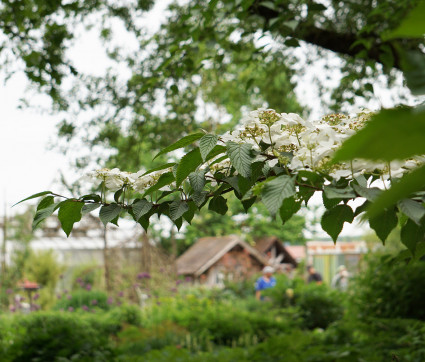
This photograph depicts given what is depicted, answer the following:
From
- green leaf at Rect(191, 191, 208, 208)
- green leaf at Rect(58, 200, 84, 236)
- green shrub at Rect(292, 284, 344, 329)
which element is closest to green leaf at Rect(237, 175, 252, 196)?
green leaf at Rect(191, 191, 208, 208)

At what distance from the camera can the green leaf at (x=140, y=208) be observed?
132 centimetres

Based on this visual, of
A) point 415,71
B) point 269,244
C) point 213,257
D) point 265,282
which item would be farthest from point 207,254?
point 415,71

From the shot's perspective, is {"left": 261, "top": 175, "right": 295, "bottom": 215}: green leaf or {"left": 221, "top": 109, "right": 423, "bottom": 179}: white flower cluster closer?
{"left": 261, "top": 175, "right": 295, "bottom": 215}: green leaf

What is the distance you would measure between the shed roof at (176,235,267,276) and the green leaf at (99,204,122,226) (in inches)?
800

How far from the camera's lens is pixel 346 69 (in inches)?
208

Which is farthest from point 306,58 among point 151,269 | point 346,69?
point 151,269

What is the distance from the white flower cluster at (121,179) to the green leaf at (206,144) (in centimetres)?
21

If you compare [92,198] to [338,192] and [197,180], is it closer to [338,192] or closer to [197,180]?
[197,180]

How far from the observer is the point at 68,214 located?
134cm

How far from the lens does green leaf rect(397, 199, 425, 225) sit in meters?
0.95

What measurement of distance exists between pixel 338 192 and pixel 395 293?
4.41 m

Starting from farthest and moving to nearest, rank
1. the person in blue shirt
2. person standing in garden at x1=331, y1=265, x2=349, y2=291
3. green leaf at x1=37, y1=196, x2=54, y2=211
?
the person in blue shirt < person standing in garden at x1=331, y1=265, x2=349, y2=291 < green leaf at x1=37, y1=196, x2=54, y2=211

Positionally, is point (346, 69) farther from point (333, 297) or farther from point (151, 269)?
point (151, 269)

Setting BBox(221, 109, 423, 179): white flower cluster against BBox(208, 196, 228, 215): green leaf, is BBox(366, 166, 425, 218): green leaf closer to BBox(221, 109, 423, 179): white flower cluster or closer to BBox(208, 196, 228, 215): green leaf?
BBox(221, 109, 423, 179): white flower cluster
